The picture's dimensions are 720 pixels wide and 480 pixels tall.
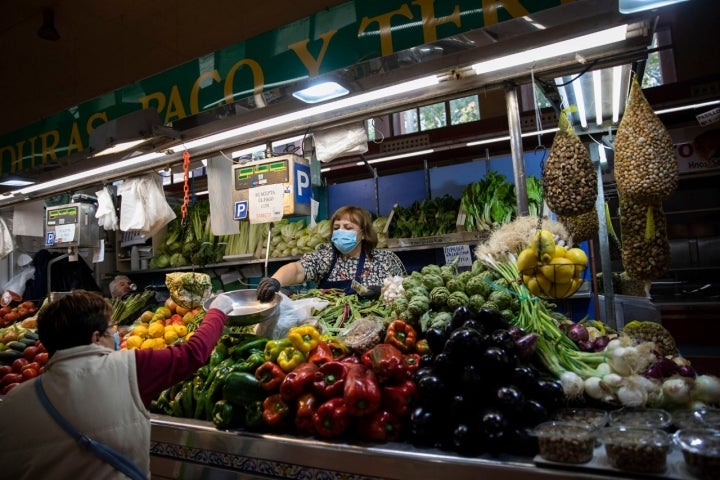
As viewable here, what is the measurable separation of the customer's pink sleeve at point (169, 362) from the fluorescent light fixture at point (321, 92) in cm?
162

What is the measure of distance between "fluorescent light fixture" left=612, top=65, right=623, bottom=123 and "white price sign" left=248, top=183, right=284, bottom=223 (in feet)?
7.67

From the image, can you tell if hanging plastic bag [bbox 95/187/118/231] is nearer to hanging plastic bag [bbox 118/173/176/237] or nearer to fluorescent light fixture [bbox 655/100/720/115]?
hanging plastic bag [bbox 118/173/176/237]

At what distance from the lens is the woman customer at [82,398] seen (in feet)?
6.11

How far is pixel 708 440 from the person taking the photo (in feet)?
4.92

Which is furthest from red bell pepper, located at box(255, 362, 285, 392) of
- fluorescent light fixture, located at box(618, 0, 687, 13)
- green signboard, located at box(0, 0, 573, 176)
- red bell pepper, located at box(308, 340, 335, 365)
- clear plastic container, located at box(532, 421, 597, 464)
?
fluorescent light fixture, located at box(618, 0, 687, 13)

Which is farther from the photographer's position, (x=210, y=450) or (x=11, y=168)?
(x=11, y=168)

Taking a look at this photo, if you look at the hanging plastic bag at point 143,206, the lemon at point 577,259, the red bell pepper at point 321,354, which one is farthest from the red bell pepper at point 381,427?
the hanging plastic bag at point 143,206

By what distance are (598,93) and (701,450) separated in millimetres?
2719

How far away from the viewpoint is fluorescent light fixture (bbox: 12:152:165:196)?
14.4 ft

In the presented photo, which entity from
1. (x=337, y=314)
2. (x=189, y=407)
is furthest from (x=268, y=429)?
(x=337, y=314)

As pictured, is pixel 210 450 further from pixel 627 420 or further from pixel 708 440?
pixel 708 440

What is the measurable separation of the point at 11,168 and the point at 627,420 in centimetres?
659

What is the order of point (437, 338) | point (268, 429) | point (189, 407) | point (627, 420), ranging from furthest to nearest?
point (189, 407)
point (268, 429)
point (437, 338)
point (627, 420)

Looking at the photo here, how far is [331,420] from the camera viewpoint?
210 centimetres
